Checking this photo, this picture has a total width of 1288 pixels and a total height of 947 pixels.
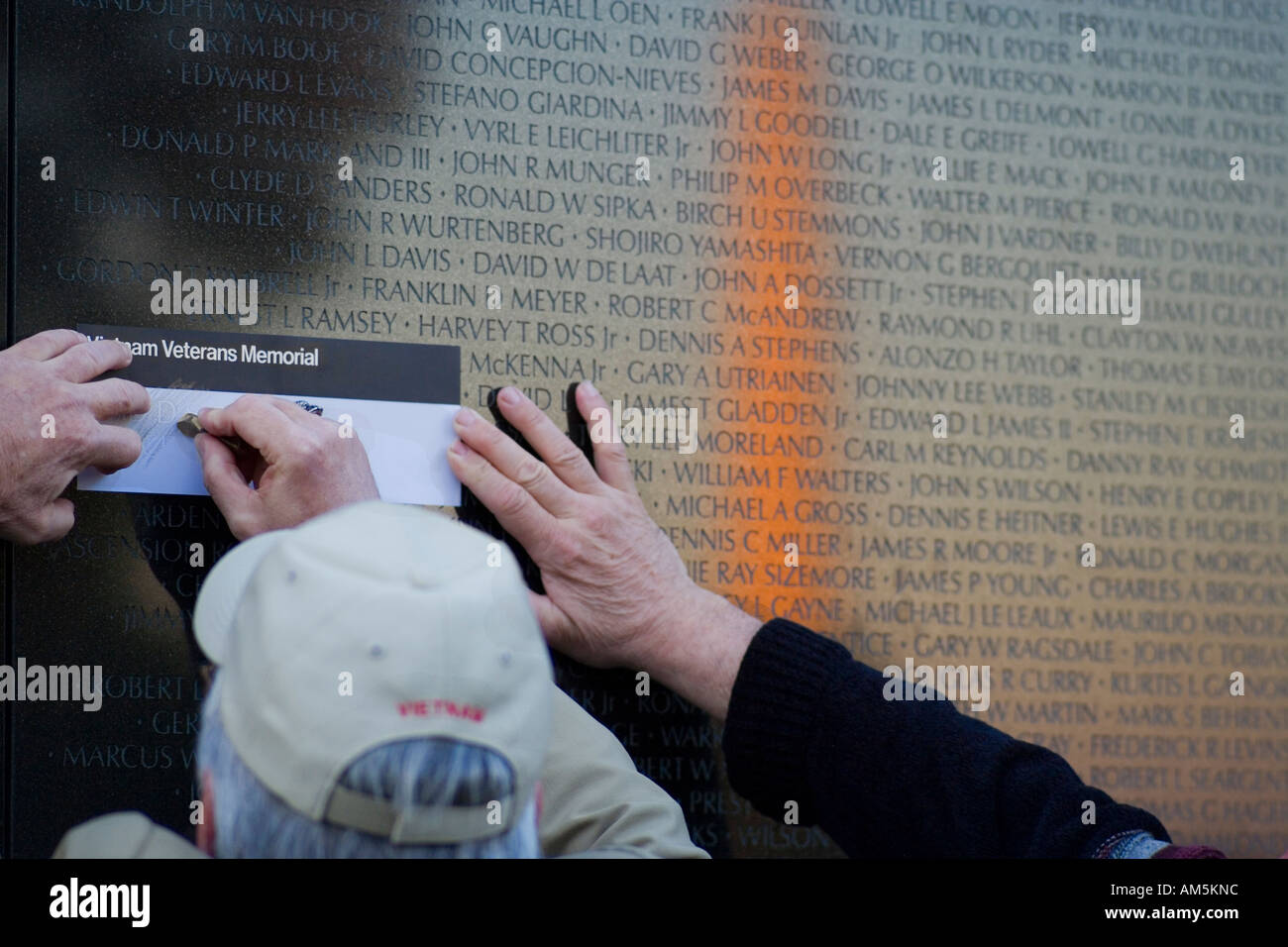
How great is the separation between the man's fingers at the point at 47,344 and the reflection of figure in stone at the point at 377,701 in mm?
438

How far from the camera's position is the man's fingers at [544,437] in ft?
5.24

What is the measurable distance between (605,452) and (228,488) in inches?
17.0

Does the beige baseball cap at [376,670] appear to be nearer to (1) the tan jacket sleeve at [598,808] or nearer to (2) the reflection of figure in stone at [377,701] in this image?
(2) the reflection of figure in stone at [377,701]

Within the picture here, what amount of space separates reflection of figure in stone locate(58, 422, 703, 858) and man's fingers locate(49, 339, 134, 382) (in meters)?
0.41

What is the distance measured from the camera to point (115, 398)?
4.68 ft

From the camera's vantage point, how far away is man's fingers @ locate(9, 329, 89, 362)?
4.63 ft

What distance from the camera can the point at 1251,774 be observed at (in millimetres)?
1839

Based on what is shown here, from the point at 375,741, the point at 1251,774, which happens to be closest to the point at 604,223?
the point at 375,741

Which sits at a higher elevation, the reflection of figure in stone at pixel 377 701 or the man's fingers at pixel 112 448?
the man's fingers at pixel 112 448

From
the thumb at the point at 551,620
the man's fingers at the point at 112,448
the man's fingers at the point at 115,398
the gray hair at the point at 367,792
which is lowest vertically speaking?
the gray hair at the point at 367,792
